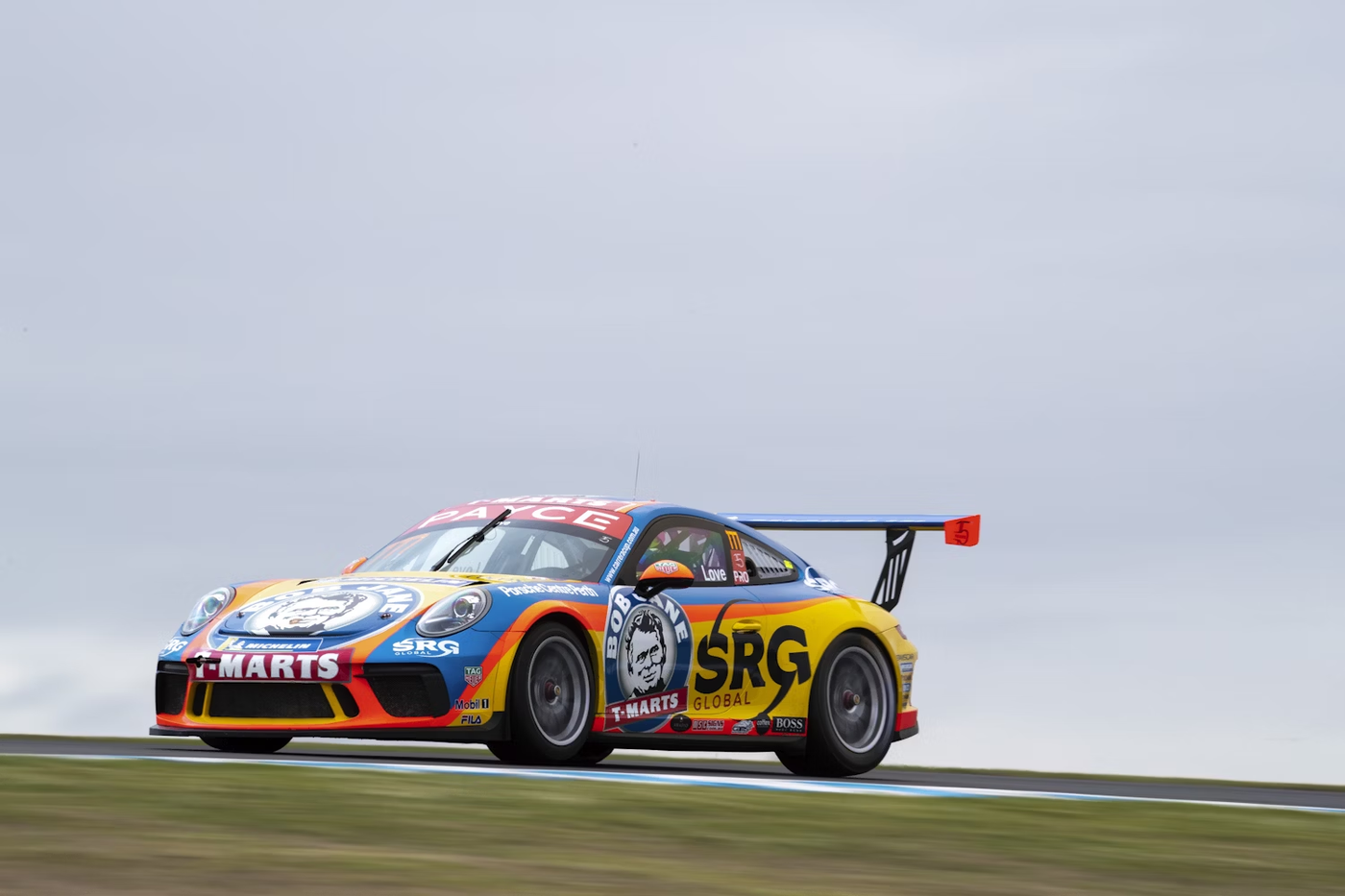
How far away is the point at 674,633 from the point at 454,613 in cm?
152

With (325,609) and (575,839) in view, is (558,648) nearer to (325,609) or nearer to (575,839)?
(325,609)

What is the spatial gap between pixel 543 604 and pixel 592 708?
0.63 meters

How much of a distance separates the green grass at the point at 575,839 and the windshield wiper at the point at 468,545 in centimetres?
297

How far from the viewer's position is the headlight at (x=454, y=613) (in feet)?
31.9

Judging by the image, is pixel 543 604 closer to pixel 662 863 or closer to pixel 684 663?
pixel 684 663

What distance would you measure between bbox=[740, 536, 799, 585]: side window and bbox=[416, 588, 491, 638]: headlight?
234 cm

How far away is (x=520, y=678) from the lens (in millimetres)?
9703

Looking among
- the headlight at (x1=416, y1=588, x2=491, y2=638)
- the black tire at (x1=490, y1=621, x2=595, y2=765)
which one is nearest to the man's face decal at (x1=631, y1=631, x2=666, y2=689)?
the black tire at (x1=490, y1=621, x2=595, y2=765)

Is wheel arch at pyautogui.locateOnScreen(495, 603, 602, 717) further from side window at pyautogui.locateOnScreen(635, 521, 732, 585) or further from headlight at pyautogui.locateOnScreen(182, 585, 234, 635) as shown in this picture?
headlight at pyautogui.locateOnScreen(182, 585, 234, 635)

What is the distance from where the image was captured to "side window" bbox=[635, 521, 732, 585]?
11266 millimetres

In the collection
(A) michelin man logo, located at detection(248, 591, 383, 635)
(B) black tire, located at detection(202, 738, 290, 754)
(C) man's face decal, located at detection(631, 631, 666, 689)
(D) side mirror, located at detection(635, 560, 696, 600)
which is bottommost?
(B) black tire, located at detection(202, 738, 290, 754)

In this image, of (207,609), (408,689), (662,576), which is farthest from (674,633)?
(207,609)

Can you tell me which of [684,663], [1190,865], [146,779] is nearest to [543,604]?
[684,663]

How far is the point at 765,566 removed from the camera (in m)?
12.0
